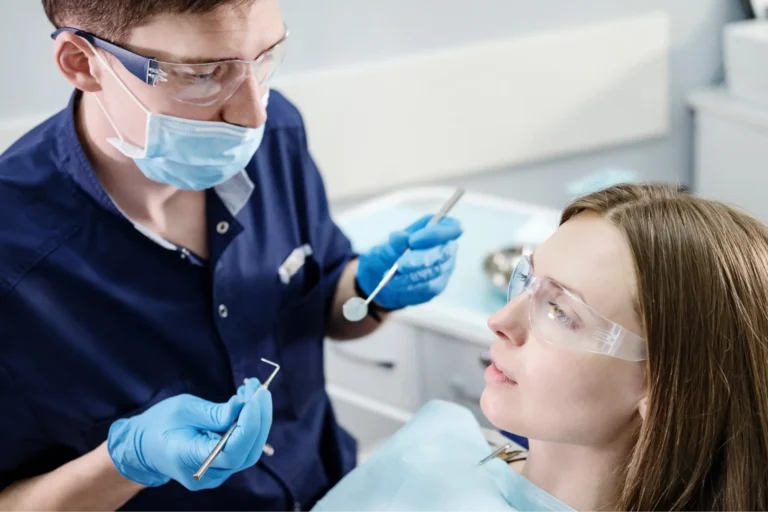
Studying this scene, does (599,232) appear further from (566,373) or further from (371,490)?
(371,490)

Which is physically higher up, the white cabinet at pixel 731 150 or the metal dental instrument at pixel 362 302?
the metal dental instrument at pixel 362 302

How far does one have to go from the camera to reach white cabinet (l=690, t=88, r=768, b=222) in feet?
7.54

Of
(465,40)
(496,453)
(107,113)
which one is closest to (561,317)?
(496,453)

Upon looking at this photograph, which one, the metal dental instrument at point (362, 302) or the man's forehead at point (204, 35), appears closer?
the man's forehead at point (204, 35)

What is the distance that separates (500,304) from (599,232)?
0.75 metres

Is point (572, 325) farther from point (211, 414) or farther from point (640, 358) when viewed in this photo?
point (211, 414)

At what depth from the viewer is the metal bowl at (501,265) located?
1832 millimetres

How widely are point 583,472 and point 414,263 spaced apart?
1.37ft

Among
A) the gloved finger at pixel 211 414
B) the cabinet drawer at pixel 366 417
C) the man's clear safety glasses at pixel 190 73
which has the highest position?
the man's clear safety glasses at pixel 190 73

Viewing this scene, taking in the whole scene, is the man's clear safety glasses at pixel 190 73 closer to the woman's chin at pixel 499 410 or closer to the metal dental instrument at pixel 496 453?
the woman's chin at pixel 499 410

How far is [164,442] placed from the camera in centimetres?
107

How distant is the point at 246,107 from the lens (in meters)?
1.16

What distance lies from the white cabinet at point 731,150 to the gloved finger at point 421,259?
113cm

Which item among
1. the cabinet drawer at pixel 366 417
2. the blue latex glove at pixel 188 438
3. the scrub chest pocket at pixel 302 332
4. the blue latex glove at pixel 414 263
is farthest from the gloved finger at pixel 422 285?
the cabinet drawer at pixel 366 417
